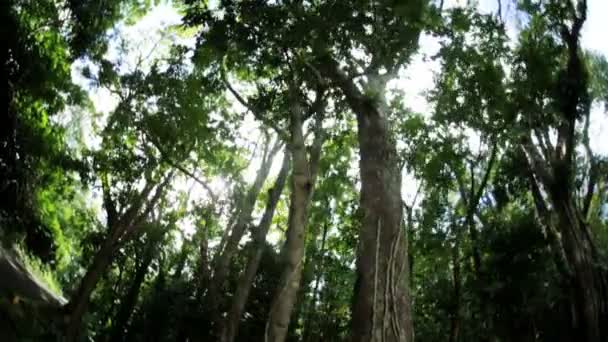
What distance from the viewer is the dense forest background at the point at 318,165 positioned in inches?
236

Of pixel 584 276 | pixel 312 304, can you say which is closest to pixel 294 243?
pixel 584 276

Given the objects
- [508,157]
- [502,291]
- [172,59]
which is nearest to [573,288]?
[502,291]

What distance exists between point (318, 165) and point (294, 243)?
3.41 metres

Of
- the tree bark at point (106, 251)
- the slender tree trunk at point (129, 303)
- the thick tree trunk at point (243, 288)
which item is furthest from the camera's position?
the slender tree trunk at point (129, 303)

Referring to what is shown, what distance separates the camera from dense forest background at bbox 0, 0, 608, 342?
600cm

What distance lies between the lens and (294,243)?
5090 millimetres

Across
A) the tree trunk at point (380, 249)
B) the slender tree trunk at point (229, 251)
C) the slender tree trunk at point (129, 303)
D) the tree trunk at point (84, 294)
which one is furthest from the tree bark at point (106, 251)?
the tree trunk at point (380, 249)

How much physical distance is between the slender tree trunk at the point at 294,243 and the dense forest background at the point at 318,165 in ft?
0.08

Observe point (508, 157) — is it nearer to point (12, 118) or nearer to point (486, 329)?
point (486, 329)

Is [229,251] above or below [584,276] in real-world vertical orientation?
below

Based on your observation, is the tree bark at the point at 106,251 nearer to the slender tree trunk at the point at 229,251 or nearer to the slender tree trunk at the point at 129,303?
the slender tree trunk at the point at 129,303

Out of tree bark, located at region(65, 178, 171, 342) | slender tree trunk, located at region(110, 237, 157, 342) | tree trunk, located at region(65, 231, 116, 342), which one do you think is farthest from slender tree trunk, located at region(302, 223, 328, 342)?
tree trunk, located at region(65, 231, 116, 342)

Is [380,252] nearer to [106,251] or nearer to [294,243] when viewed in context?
[294,243]

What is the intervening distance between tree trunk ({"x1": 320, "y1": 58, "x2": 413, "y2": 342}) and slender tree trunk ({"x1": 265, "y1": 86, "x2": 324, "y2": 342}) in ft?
2.44
